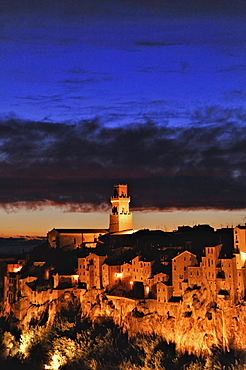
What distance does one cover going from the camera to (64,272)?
3452 inches

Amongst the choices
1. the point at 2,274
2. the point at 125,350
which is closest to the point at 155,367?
the point at 125,350

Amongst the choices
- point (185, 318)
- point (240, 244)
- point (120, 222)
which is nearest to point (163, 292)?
point (185, 318)

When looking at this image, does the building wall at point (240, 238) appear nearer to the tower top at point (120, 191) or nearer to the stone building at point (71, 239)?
the stone building at point (71, 239)

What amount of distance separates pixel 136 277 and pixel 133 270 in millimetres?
1145

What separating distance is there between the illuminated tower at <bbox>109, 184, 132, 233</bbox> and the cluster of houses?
287 cm

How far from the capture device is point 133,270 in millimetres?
79812

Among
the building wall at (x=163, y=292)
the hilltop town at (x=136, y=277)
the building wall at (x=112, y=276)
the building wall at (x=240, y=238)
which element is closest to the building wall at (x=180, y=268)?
the hilltop town at (x=136, y=277)

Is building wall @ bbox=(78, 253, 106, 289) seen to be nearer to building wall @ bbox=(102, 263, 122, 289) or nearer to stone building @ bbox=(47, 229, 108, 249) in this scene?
building wall @ bbox=(102, 263, 122, 289)

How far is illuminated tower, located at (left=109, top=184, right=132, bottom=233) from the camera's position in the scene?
11125 cm

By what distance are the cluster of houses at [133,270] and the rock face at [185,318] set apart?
1258 millimetres

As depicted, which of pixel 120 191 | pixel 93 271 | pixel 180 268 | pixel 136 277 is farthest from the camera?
pixel 120 191

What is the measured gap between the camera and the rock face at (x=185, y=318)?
221ft

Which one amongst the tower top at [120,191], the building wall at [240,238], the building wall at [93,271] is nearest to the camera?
the building wall at [240,238]

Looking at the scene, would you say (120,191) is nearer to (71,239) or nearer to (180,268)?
(71,239)
